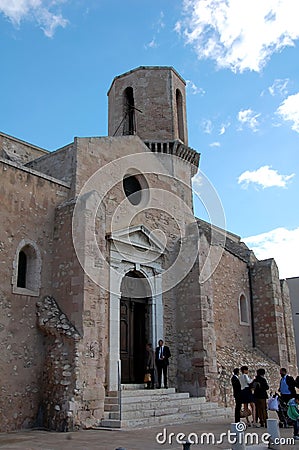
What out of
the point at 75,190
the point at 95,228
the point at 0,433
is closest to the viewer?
the point at 0,433

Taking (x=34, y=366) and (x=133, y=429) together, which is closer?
(x=133, y=429)

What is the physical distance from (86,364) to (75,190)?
443 centimetres

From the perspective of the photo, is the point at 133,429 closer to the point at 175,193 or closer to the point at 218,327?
the point at 218,327

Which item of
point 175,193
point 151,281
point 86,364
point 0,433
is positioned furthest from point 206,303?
point 0,433

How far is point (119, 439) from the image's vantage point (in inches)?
316

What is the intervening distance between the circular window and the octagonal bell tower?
12.5 ft

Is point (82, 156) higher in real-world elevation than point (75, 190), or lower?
higher

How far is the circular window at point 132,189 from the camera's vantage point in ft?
46.4

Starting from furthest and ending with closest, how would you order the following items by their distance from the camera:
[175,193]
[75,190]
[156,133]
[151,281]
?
[156,133] < [175,193] < [151,281] < [75,190]

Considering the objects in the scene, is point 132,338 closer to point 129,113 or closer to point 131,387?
point 131,387

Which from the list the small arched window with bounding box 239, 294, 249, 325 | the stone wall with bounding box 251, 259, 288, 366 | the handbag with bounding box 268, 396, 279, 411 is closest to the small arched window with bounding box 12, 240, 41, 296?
the handbag with bounding box 268, 396, 279, 411

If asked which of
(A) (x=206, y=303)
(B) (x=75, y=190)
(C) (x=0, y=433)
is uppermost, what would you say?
(B) (x=75, y=190)

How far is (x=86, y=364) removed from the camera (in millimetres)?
9766

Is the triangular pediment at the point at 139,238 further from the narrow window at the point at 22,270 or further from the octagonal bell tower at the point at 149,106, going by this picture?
the octagonal bell tower at the point at 149,106
